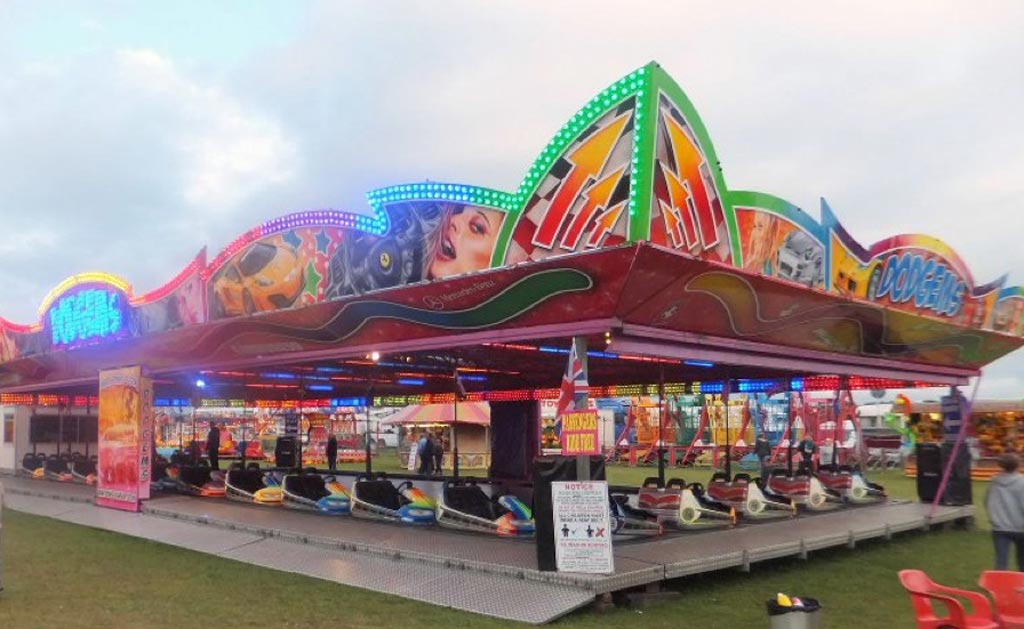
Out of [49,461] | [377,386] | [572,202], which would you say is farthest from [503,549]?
[49,461]

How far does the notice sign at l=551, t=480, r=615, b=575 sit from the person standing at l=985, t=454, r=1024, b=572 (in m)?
3.45

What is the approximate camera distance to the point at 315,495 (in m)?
15.1

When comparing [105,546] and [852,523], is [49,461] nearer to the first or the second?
[105,546]

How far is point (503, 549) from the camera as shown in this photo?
1010 cm

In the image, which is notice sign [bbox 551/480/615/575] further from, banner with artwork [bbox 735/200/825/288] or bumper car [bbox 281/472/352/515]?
bumper car [bbox 281/472/352/515]

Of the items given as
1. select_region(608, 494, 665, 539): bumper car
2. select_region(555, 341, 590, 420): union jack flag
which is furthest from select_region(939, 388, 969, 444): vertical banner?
select_region(555, 341, 590, 420): union jack flag

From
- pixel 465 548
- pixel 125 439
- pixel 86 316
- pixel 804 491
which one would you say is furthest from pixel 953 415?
pixel 86 316

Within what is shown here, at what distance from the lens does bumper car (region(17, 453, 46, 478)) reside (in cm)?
Result: 2406

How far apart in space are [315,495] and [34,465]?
14.6m

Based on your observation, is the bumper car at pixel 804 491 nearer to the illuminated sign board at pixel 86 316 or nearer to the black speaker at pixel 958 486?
the black speaker at pixel 958 486

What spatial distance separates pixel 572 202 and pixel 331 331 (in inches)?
198

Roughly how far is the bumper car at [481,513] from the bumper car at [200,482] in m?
Answer: 6.95

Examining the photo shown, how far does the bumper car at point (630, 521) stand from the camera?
10.7m

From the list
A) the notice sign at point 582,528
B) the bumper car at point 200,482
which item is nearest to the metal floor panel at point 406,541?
the notice sign at point 582,528
